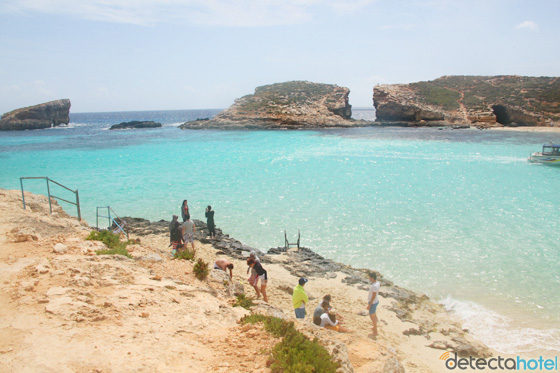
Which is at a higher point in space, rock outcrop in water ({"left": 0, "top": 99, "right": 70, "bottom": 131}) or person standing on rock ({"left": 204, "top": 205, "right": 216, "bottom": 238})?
rock outcrop in water ({"left": 0, "top": 99, "right": 70, "bottom": 131})

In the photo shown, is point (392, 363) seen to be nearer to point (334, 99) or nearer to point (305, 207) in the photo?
point (305, 207)

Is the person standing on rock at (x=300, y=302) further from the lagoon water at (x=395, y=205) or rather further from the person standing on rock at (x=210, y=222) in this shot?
the person standing on rock at (x=210, y=222)

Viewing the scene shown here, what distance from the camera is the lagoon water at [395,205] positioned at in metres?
11.3

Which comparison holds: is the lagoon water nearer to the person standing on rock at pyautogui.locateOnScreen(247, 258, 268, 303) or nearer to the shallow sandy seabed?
the shallow sandy seabed

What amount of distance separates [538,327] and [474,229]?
7.46 meters

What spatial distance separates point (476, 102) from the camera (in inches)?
2879

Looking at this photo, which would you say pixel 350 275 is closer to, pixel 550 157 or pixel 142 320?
pixel 142 320

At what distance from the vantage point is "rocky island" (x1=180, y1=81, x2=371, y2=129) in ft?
243

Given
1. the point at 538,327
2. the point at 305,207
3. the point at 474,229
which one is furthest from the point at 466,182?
the point at 538,327

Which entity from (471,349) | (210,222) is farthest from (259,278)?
(210,222)

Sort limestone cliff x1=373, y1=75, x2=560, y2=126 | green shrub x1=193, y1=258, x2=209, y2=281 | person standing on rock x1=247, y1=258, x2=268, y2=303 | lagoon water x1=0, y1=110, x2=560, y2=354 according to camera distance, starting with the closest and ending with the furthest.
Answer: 1. green shrub x1=193, y1=258, x2=209, y2=281
2. person standing on rock x1=247, y1=258, x2=268, y2=303
3. lagoon water x1=0, y1=110, x2=560, y2=354
4. limestone cliff x1=373, y1=75, x2=560, y2=126

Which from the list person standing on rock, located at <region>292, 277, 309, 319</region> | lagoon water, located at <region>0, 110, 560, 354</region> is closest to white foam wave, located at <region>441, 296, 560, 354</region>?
lagoon water, located at <region>0, 110, 560, 354</region>

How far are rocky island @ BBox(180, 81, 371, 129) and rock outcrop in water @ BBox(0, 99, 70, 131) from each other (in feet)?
132

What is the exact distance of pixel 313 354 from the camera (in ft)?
17.0
